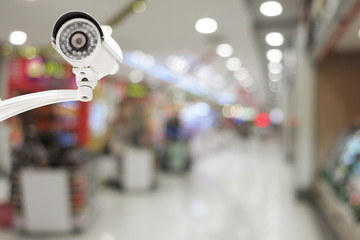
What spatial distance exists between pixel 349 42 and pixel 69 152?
14.3 feet

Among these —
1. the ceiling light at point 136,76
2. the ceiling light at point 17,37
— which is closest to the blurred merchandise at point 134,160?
the ceiling light at point 136,76

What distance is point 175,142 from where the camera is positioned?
385 inches

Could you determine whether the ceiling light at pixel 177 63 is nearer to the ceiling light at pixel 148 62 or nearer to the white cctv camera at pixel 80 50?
the ceiling light at pixel 148 62

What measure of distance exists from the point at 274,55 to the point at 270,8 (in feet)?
13.5

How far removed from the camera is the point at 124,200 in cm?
632

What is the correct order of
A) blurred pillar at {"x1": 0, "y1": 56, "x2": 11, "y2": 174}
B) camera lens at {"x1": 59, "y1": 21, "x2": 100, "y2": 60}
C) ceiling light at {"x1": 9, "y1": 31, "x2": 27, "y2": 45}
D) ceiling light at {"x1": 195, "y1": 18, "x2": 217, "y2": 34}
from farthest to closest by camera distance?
blurred pillar at {"x1": 0, "y1": 56, "x2": 11, "y2": 174}
ceiling light at {"x1": 195, "y1": 18, "x2": 217, "y2": 34}
ceiling light at {"x1": 9, "y1": 31, "x2": 27, "y2": 45}
camera lens at {"x1": 59, "y1": 21, "x2": 100, "y2": 60}

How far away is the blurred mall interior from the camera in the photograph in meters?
2.00

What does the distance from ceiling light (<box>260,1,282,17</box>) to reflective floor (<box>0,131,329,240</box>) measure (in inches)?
110

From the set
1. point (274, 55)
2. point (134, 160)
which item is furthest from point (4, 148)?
point (274, 55)

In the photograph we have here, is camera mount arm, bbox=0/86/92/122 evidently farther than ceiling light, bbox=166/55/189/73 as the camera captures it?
No

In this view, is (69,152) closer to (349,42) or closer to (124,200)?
(124,200)

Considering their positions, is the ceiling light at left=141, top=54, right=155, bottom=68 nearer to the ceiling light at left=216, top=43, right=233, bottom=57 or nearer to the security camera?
the ceiling light at left=216, top=43, right=233, bottom=57

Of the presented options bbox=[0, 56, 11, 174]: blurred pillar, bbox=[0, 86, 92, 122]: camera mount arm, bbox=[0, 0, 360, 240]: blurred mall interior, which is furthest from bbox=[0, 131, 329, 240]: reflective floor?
bbox=[0, 86, 92, 122]: camera mount arm

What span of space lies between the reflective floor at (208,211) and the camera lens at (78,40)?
12.0 ft
